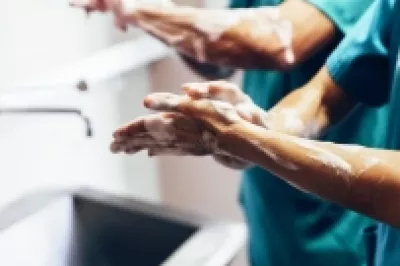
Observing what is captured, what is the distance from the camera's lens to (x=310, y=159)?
0.46 meters

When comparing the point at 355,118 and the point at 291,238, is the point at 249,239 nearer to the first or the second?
the point at 291,238

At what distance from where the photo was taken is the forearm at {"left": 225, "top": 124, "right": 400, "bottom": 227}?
1.46 ft

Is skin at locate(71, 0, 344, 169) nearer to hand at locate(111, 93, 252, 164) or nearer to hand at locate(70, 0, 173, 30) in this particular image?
hand at locate(70, 0, 173, 30)

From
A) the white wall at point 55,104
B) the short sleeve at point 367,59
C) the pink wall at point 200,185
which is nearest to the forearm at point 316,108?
the short sleeve at point 367,59

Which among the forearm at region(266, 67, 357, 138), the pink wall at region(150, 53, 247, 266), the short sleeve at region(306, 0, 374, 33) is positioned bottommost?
the pink wall at region(150, 53, 247, 266)

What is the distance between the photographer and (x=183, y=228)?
772 mm

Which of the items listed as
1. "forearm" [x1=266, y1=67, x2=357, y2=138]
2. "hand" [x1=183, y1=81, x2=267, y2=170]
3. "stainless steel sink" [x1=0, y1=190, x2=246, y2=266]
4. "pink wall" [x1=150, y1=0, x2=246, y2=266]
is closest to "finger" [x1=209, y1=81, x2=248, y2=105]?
"hand" [x1=183, y1=81, x2=267, y2=170]

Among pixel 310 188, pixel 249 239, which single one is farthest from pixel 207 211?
pixel 310 188

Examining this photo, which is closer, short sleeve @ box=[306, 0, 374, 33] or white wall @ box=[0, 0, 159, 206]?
short sleeve @ box=[306, 0, 374, 33]

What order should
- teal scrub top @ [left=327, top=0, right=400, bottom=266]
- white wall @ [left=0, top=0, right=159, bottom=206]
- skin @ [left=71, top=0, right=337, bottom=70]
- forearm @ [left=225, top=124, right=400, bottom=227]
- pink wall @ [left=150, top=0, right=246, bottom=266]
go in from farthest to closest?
pink wall @ [left=150, top=0, right=246, bottom=266] → white wall @ [left=0, top=0, right=159, bottom=206] → skin @ [left=71, top=0, right=337, bottom=70] → teal scrub top @ [left=327, top=0, right=400, bottom=266] → forearm @ [left=225, top=124, right=400, bottom=227]

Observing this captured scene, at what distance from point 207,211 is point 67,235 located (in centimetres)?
61

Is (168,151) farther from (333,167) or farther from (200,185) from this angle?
(200,185)

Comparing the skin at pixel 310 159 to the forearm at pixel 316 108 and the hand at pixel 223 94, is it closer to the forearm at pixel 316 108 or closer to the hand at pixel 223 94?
the hand at pixel 223 94

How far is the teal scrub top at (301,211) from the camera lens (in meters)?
0.74
